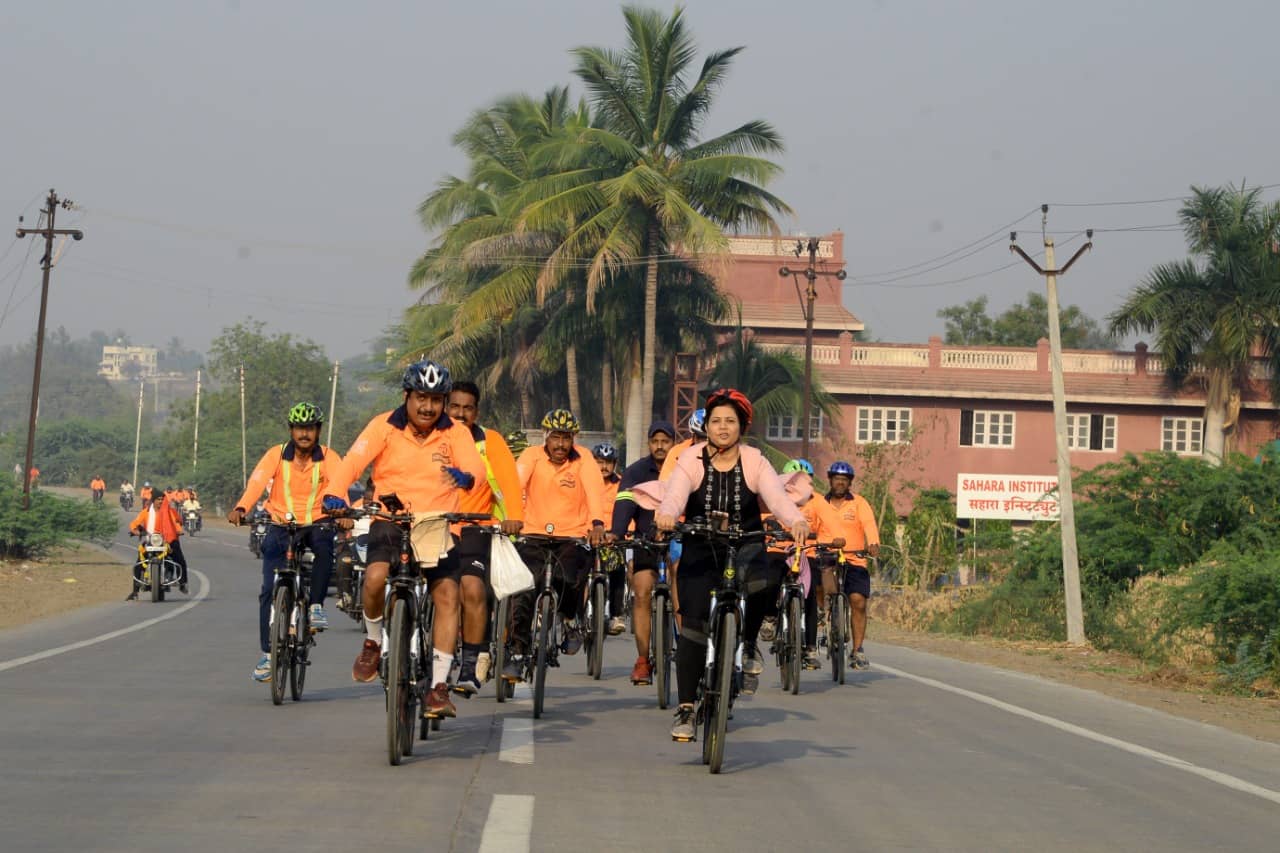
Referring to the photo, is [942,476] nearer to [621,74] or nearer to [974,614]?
[621,74]

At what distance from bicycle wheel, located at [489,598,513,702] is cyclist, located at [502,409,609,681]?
0.54m

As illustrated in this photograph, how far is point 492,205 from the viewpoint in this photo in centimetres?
5234

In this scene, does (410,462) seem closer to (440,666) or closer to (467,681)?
(440,666)

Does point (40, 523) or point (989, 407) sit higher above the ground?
point (989, 407)

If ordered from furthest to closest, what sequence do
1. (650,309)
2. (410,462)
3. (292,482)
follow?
(650,309)
(292,482)
(410,462)

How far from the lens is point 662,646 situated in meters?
11.7

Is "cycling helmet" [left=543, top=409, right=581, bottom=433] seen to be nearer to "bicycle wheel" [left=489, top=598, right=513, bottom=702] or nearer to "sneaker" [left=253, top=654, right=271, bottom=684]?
A: "bicycle wheel" [left=489, top=598, right=513, bottom=702]

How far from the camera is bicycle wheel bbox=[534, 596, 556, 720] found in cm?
1095

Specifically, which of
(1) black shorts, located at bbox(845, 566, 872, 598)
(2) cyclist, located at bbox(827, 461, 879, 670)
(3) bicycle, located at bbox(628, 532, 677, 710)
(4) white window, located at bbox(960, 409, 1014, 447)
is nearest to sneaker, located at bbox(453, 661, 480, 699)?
(3) bicycle, located at bbox(628, 532, 677, 710)

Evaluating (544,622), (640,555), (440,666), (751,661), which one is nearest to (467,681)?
(440,666)

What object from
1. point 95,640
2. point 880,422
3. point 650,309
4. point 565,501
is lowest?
point 95,640

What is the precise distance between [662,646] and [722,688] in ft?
10.4

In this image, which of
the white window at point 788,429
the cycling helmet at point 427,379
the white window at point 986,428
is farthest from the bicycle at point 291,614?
the white window at point 986,428

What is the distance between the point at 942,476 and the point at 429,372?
162 feet
